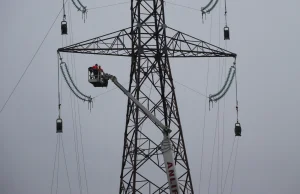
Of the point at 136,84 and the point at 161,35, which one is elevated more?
the point at 161,35

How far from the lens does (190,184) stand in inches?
1500

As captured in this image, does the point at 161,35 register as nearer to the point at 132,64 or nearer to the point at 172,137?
the point at 132,64

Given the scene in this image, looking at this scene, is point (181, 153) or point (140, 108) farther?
point (181, 153)

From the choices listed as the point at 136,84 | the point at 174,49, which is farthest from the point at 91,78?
the point at 174,49

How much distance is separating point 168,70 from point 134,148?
492cm

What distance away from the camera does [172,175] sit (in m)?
33.6

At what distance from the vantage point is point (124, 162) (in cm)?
3822

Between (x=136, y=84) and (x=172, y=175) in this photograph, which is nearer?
(x=172, y=175)

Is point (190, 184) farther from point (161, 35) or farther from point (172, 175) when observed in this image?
point (161, 35)

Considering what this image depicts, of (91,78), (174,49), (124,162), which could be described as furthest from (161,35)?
(124,162)

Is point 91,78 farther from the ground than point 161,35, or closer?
closer

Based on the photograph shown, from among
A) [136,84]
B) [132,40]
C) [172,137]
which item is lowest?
[172,137]

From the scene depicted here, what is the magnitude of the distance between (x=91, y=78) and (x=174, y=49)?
16.4ft

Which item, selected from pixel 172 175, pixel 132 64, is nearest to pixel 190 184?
pixel 172 175
